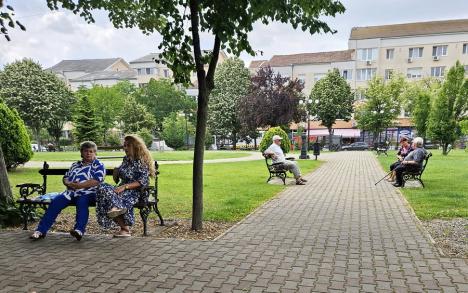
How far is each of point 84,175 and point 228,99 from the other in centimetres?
4774

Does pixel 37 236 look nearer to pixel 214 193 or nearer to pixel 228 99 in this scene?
pixel 214 193

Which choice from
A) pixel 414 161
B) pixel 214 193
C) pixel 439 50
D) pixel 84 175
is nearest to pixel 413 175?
pixel 414 161

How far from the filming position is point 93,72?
86.8 m

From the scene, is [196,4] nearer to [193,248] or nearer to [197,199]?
[197,199]

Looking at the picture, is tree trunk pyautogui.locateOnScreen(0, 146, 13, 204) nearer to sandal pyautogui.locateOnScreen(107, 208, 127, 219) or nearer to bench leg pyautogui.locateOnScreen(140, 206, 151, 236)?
sandal pyautogui.locateOnScreen(107, 208, 127, 219)

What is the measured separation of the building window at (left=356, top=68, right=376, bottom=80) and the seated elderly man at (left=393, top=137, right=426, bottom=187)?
53.5 meters

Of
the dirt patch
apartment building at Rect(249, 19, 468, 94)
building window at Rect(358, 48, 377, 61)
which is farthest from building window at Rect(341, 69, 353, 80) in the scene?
the dirt patch

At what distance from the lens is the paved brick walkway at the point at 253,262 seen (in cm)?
392

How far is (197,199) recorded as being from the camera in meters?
6.07

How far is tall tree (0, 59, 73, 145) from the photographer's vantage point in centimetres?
4944

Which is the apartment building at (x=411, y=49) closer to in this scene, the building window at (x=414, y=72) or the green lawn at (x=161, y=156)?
the building window at (x=414, y=72)

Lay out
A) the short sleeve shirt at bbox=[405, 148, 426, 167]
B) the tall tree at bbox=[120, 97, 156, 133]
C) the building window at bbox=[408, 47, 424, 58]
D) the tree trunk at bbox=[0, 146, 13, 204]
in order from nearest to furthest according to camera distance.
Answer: the tree trunk at bbox=[0, 146, 13, 204] → the short sleeve shirt at bbox=[405, 148, 426, 167] → the tall tree at bbox=[120, 97, 156, 133] → the building window at bbox=[408, 47, 424, 58]

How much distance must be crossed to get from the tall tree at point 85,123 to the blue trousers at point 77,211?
147 feet

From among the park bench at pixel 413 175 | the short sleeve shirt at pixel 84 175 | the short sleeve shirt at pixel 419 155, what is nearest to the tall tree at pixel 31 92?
the park bench at pixel 413 175
